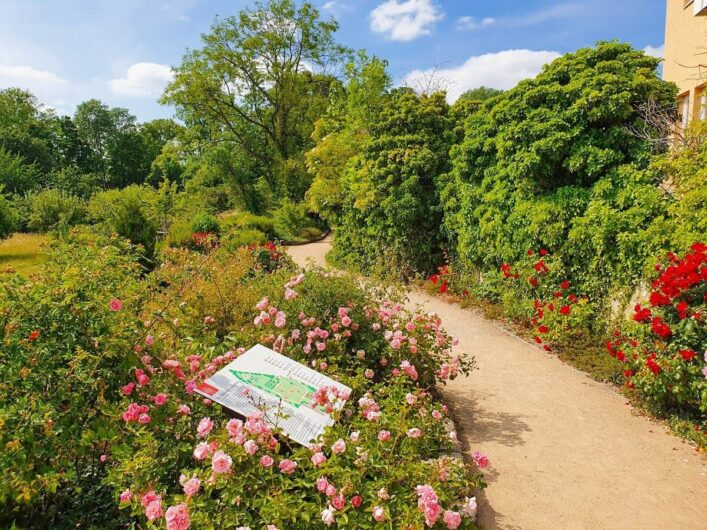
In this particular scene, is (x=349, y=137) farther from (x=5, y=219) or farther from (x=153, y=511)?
(x=5, y=219)

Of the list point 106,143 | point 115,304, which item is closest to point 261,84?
point 115,304

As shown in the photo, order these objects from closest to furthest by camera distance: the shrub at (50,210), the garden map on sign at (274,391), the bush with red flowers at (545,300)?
the garden map on sign at (274,391) → the bush with red flowers at (545,300) → the shrub at (50,210)

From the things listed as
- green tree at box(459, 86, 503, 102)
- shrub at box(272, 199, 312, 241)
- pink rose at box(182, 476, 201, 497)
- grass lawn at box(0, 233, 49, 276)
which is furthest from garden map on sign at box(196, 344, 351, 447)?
green tree at box(459, 86, 503, 102)

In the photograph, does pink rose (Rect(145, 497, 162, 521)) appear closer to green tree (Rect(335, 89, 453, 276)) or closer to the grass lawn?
green tree (Rect(335, 89, 453, 276))

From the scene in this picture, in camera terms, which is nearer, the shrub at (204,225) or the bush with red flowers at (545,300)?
the bush with red flowers at (545,300)

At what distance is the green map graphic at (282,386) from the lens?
8.46 ft

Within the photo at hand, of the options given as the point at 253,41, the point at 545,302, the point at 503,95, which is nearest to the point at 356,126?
the point at 503,95

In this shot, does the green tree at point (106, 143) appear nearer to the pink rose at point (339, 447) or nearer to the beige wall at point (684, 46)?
the beige wall at point (684, 46)

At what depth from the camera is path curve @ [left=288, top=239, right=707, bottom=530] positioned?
9.40ft

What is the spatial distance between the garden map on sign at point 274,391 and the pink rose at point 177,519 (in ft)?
1.95

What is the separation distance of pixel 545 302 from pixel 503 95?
3470 mm

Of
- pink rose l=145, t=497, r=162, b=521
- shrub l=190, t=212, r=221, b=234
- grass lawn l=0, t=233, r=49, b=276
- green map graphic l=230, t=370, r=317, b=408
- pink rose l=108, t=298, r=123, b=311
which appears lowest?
grass lawn l=0, t=233, r=49, b=276

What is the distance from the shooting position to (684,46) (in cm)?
958

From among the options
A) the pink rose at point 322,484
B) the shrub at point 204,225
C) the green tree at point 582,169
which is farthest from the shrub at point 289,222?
the pink rose at point 322,484
